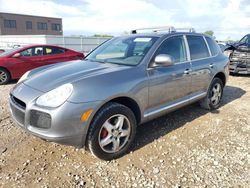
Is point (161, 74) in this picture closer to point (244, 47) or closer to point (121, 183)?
point (121, 183)

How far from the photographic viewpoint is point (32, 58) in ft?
25.8

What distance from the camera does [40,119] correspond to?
2512 mm

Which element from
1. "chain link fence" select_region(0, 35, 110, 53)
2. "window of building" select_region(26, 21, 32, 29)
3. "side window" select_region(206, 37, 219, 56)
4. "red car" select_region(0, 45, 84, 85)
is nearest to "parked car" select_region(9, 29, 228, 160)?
"side window" select_region(206, 37, 219, 56)

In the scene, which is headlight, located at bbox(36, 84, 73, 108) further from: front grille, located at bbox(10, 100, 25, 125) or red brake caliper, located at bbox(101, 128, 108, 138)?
red brake caliper, located at bbox(101, 128, 108, 138)

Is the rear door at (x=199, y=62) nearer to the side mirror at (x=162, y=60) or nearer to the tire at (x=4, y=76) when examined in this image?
the side mirror at (x=162, y=60)

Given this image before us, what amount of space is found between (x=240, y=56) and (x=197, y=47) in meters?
5.18

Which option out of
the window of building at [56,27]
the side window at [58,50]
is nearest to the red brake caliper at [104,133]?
the side window at [58,50]

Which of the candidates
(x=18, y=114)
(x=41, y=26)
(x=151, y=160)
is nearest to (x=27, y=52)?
(x=18, y=114)

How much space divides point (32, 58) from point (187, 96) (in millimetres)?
6053

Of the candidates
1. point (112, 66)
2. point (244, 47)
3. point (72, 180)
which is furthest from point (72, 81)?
point (244, 47)

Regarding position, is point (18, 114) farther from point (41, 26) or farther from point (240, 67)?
point (41, 26)

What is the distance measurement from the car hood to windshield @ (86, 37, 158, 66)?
0.90ft

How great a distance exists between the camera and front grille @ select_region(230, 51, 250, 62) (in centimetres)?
833

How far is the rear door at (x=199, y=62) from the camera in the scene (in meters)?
4.08
